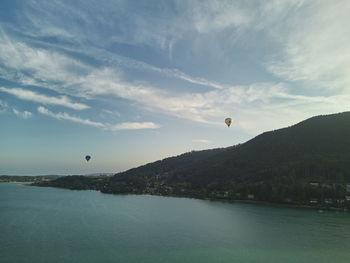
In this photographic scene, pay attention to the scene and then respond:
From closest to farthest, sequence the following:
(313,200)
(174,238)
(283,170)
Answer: (174,238) → (313,200) → (283,170)

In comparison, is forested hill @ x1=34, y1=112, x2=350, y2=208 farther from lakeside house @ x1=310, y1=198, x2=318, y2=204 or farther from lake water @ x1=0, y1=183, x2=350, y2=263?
lake water @ x1=0, y1=183, x2=350, y2=263

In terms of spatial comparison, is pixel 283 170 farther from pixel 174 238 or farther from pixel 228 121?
pixel 174 238

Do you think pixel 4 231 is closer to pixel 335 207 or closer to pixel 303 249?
pixel 303 249

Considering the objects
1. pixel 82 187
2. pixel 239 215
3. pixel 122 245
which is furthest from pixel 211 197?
pixel 82 187

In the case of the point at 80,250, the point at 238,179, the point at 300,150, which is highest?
the point at 300,150

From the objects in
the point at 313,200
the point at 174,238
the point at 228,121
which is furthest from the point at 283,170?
the point at 174,238

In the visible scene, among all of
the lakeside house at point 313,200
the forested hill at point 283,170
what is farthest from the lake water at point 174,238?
the forested hill at point 283,170

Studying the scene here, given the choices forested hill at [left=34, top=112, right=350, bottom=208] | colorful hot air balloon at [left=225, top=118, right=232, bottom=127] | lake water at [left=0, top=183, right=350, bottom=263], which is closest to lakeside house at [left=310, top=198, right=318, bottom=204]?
forested hill at [left=34, top=112, right=350, bottom=208]
